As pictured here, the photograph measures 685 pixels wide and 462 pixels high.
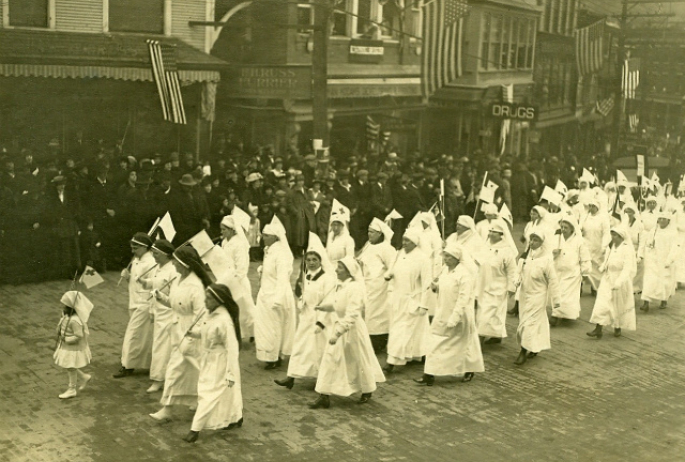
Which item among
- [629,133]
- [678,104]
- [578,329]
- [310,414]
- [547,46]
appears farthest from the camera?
[547,46]

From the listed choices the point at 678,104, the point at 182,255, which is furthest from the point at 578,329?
the point at 678,104

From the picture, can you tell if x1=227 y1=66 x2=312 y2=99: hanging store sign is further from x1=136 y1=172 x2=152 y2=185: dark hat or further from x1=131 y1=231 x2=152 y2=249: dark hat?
x1=131 y1=231 x2=152 y2=249: dark hat

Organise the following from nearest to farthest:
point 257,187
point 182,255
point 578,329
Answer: point 182,255 → point 578,329 → point 257,187

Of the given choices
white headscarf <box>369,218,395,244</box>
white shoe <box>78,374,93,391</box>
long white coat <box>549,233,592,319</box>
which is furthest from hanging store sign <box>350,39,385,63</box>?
white shoe <box>78,374,93,391</box>

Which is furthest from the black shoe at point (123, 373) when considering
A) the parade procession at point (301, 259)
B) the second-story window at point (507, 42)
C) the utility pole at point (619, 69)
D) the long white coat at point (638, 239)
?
the second-story window at point (507, 42)

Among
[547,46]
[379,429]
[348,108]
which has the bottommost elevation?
[379,429]

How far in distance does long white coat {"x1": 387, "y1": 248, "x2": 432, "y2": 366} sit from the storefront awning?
21.2ft

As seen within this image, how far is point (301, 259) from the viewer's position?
14125 mm

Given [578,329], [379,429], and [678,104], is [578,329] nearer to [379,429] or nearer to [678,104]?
[379,429]

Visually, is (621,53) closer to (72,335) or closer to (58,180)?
(58,180)

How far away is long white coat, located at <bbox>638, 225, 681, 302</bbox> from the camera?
15039 mm

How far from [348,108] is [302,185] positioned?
7022mm

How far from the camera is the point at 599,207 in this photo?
16.4m

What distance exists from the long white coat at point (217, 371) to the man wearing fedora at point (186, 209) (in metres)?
6.67
